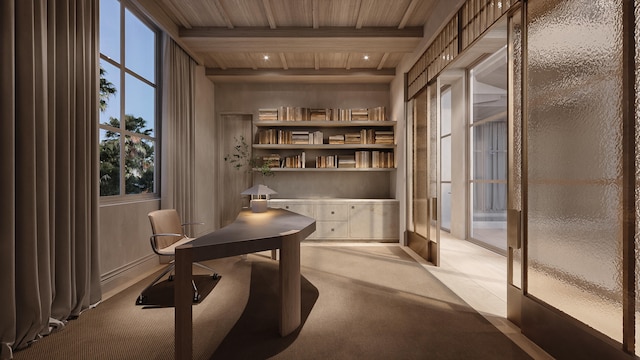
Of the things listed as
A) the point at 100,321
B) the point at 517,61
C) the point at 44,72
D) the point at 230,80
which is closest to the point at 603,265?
the point at 517,61

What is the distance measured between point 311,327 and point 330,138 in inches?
139

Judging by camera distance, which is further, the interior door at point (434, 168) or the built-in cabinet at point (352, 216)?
the built-in cabinet at point (352, 216)

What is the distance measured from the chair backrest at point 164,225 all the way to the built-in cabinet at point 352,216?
2.01 m

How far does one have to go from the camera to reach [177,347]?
59.3 inches

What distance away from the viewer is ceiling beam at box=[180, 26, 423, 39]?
3.87 m

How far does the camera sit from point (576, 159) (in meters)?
1.63

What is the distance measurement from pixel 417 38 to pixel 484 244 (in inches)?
126

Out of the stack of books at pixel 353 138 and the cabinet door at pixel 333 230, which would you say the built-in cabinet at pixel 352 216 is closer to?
the cabinet door at pixel 333 230

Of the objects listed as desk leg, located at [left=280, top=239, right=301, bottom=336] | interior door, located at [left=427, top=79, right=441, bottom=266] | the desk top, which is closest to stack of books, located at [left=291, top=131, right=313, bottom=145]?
interior door, located at [left=427, top=79, right=441, bottom=266]

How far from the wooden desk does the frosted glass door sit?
156cm

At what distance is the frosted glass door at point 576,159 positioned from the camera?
1436mm

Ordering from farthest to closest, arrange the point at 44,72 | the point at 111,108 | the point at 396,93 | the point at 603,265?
the point at 396,93, the point at 111,108, the point at 44,72, the point at 603,265

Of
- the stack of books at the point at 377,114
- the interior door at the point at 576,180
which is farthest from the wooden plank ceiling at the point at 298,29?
the interior door at the point at 576,180

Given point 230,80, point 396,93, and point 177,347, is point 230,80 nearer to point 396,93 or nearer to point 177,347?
point 396,93
